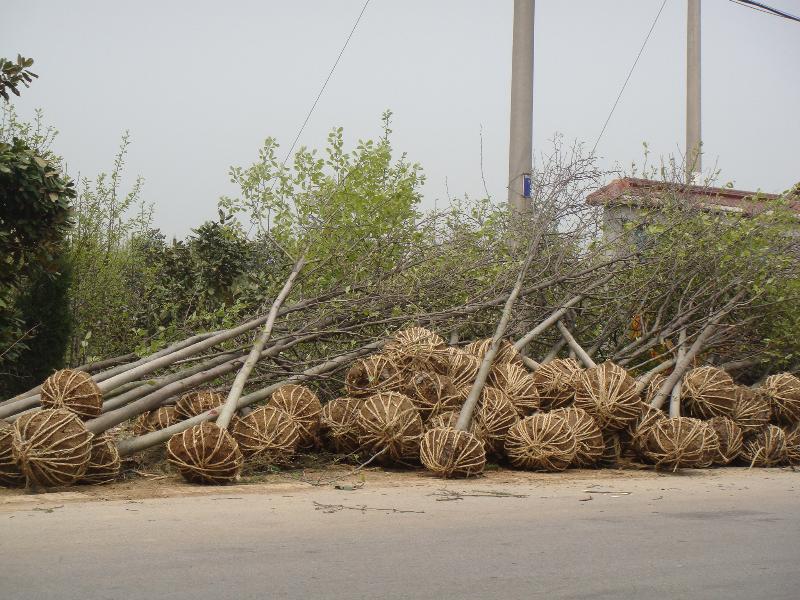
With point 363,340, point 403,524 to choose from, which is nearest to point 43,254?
point 363,340

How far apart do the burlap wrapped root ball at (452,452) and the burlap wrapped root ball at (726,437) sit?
319cm

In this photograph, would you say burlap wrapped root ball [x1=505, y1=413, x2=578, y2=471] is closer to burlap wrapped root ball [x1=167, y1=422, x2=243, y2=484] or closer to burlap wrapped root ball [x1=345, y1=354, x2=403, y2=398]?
burlap wrapped root ball [x1=345, y1=354, x2=403, y2=398]

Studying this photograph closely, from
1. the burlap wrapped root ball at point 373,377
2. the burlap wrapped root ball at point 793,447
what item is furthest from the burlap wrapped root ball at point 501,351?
the burlap wrapped root ball at point 793,447

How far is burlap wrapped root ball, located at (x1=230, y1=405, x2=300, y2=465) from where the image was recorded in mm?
8875

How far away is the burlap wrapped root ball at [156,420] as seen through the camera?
9.55 meters

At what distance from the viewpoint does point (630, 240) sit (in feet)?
42.7

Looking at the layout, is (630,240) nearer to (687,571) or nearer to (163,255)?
(163,255)

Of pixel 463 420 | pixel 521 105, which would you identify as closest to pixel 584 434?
pixel 463 420

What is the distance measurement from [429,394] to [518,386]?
40.3 inches

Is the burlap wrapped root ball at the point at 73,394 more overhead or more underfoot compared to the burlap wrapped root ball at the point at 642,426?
more overhead

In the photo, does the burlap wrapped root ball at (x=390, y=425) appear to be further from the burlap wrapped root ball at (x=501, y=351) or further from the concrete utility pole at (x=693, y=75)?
the concrete utility pole at (x=693, y=75)

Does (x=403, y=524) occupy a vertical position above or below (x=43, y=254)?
below

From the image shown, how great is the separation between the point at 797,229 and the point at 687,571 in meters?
9.56

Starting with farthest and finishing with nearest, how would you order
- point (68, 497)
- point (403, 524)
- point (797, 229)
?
point (797, 229) < point (68, 497) < point (403, 524)
